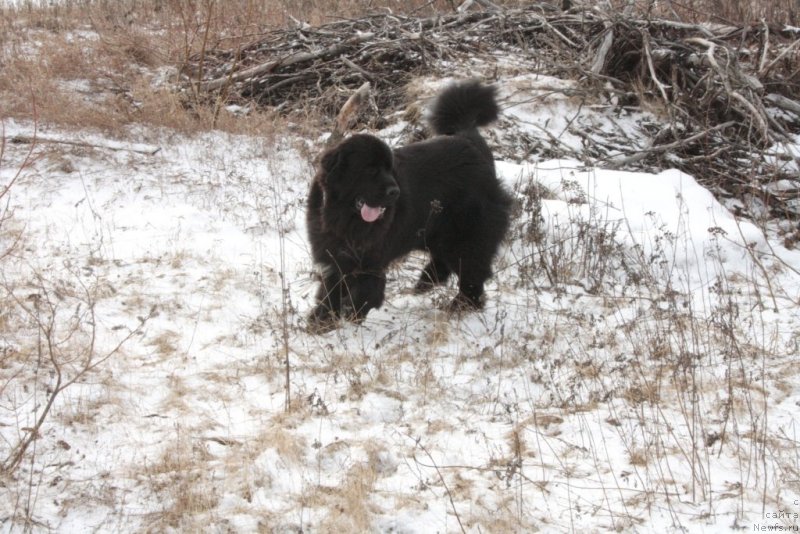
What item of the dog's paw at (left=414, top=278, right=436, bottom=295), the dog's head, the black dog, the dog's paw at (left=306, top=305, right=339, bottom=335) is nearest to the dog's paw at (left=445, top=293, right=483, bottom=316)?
the black dog

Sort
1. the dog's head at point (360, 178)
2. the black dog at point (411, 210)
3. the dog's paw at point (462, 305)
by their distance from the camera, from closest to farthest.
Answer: the dog's head at point (360, 178) → the black dog at point (411, 210) → the dog's paw at point (462, 305)

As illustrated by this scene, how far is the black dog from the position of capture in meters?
4.29

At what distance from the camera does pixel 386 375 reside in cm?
388

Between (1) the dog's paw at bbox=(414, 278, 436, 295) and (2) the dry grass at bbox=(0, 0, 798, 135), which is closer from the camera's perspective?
(1) the dog's paw at bbox=(414, 278, 436, 295)

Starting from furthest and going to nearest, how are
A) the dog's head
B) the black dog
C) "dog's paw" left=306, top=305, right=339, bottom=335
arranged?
1. "dog's paw" left=306, top=305, right=339, bottom=335
2. the black dog
3. the dog's head

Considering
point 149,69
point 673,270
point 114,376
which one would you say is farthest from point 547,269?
point 149,69

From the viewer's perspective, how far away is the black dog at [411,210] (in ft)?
14.1

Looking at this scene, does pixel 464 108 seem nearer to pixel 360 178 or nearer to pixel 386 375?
pixel 360 178

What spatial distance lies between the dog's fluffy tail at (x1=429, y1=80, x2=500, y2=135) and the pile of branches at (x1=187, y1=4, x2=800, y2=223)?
8.84ft

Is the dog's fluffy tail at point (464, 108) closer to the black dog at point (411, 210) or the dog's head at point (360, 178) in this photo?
the black dog at point (411, 210)

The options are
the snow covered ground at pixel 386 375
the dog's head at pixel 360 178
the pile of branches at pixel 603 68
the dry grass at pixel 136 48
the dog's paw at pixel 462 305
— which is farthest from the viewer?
the dry grass at pixel 136 48

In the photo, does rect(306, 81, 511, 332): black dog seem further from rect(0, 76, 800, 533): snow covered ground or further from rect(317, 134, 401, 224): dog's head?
rect(0, 76, 800, 533): snow covered ground

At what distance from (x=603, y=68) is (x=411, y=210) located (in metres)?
5.08

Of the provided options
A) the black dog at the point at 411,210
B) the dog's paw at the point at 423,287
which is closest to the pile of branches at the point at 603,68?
the black dog at the point at 411,210
